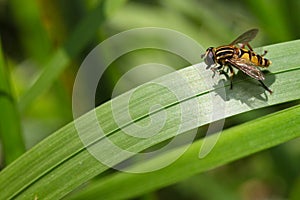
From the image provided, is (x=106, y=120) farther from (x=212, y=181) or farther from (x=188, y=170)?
(x=212, y=181)

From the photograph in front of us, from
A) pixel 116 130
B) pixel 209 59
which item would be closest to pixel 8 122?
pixel 116 130

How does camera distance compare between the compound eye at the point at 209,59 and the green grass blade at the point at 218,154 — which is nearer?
the green grass blade at the point at 218,154

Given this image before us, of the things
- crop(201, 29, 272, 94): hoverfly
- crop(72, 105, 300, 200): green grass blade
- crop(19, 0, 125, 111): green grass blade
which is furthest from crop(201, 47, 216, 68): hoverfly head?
crop(19, 0, 125, 111): green grass blade

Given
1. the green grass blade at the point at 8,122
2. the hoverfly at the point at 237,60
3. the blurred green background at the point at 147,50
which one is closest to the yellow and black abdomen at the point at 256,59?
the hoverfly at the point at 237,60

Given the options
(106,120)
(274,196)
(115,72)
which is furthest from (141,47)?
(106,120)

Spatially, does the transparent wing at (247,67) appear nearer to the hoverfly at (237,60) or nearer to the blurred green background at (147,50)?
the hoverfly at (237,60)

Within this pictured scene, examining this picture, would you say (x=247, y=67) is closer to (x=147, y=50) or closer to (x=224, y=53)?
(x=224, y=53)

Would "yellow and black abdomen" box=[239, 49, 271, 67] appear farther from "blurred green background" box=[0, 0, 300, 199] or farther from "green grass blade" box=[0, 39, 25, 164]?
"green grass blade" box=[0, 39, 25, 164]

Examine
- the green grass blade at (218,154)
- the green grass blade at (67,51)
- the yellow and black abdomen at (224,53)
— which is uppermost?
the green grass blade at (67,51)
